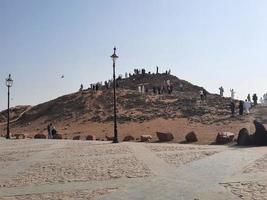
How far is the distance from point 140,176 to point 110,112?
137ft

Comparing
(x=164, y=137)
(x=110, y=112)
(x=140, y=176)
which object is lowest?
(x=140, y=176)

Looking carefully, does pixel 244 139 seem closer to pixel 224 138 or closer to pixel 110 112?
pixel 224 138

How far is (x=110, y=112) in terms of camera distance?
54.9 metres

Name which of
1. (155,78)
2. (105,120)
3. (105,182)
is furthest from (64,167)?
(155,78)

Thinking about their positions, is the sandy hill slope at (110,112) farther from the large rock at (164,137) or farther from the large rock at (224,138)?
the large rock at (224,138)

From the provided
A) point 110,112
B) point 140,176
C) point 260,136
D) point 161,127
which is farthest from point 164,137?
point 110,112

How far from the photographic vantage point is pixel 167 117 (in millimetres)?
47938

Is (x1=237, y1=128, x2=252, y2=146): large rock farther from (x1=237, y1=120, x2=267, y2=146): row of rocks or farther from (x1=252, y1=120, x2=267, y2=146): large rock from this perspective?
(x1=252, y1=120, x2=267, y2=146): large rock

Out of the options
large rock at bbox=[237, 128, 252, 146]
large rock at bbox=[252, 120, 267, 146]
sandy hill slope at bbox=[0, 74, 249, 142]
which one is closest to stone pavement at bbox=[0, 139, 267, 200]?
large rock at bbox=[252, 120, 267, 146]

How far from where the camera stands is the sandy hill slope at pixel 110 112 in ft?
150

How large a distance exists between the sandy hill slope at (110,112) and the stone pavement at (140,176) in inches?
858

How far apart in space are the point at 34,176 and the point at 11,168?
2732 millimetres

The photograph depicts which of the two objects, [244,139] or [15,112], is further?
[15,112]

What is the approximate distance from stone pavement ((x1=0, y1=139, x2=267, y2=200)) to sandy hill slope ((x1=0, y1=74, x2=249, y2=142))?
21794 mm
